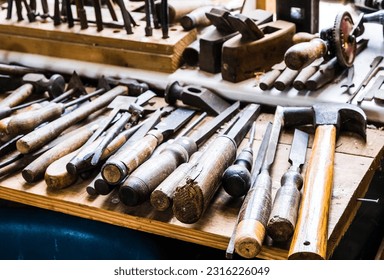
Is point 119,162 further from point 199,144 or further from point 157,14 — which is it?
point 157,14

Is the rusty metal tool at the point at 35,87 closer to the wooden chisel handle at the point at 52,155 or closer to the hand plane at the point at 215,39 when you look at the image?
the wooden chisel handle at the point at 52,155

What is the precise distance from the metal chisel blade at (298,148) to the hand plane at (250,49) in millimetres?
373

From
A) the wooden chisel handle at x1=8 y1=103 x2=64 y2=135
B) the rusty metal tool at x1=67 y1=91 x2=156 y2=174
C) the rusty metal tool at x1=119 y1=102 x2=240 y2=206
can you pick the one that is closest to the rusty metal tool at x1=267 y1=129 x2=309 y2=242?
the rusty metal tool at x1=119 y1=102 x2=240 y2=206

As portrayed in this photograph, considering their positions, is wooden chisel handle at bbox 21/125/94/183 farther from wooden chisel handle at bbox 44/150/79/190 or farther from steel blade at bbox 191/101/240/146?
steel blade at bbox 191/101/240/146

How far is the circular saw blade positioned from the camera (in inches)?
83.1

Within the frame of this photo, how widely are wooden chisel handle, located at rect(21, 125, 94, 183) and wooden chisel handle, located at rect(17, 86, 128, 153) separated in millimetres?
50

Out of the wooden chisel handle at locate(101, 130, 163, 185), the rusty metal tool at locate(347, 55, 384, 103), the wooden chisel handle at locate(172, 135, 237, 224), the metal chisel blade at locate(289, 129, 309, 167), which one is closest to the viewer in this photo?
the wooden chisel handle at locate(172, 135, 237, 224)

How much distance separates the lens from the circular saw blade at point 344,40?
2.11m

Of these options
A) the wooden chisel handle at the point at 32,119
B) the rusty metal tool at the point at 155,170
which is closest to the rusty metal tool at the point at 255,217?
the rusty metal tool at the point at 155,170

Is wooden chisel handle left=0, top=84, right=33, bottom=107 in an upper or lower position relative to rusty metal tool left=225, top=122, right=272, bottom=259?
upper

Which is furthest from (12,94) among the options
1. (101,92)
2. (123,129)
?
(123,129)

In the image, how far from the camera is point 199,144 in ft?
6.38

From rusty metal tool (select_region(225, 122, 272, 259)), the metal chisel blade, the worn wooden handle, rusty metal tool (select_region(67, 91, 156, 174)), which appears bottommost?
the metal chisel blade

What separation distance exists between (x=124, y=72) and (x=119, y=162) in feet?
2.56
